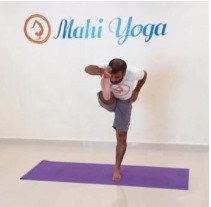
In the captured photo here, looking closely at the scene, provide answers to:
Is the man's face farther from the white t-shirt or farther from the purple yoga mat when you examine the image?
the purple yoga mat

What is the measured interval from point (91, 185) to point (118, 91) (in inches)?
36.1

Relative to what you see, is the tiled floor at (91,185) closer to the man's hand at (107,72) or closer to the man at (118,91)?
the man at (118,91)

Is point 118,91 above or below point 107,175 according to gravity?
above

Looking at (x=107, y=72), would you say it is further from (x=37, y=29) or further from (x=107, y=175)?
(x=37, y=29)

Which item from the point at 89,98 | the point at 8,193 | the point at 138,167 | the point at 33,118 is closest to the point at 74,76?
the point at 89,98

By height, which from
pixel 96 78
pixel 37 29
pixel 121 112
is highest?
pixel 37 29

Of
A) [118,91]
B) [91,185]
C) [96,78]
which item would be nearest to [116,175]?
[91,185]

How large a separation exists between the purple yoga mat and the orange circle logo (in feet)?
5.37

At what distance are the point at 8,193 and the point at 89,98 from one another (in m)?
1.83

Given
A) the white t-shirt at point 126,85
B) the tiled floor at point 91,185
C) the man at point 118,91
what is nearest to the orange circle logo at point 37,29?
the tiled floor at point 91,185

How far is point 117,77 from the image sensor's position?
3.54m

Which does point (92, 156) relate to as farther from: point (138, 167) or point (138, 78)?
point (138, 78)

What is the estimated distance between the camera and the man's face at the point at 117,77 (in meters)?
3.51

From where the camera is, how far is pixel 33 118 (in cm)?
513
